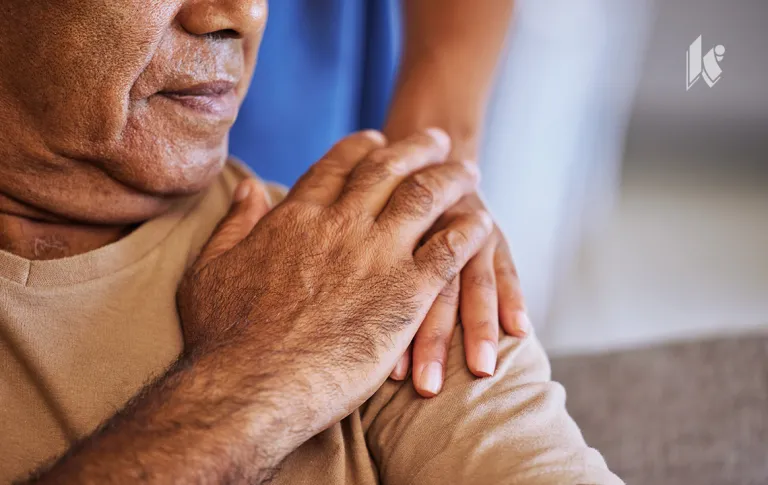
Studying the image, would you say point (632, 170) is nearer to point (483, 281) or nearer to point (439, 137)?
point (439, 137)

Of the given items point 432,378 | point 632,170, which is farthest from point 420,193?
point 632,170

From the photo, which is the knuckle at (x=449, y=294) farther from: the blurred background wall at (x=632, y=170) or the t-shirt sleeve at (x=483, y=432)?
the blurred background wall at (x=632, y=170)

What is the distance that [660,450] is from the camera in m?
1.29

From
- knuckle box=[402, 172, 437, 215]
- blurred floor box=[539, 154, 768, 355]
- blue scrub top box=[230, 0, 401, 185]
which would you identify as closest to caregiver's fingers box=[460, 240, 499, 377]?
knuckle box=[402, 172, 437, 215]

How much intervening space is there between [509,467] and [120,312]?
0.54 m

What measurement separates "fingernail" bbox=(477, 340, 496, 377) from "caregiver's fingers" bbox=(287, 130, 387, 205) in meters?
0.30

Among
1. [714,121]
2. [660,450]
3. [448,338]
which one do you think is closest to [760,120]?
[714,121]

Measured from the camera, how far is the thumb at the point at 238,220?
108cm

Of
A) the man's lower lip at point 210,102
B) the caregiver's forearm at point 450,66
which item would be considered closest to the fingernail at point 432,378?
the man's lower lip at point 210,102

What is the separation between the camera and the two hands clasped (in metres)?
0.91

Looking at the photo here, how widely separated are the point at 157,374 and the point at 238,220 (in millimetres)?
258

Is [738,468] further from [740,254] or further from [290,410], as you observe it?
[740,254]

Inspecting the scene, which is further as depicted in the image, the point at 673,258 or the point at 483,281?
the point at 673,258

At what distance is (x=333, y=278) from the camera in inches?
38.0
